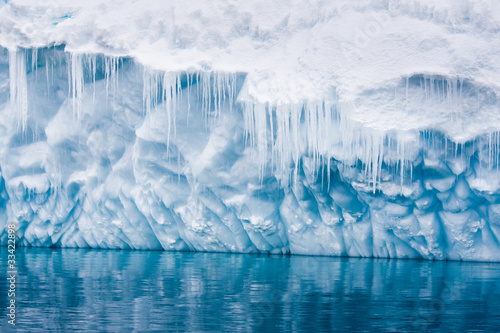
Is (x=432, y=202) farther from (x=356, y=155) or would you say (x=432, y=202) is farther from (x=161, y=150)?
(x=161, y=150)

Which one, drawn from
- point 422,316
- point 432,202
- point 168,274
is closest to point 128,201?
point 168,274

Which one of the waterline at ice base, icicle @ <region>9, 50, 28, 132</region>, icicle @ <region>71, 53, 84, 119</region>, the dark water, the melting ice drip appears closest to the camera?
the dark water

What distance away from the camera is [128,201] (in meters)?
17.7

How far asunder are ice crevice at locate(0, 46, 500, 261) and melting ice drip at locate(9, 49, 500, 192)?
4 cm

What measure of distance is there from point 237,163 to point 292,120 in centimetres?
223

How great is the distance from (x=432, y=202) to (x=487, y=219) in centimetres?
140

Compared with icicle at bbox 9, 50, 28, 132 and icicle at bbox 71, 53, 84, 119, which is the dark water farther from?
icicle at bbox 9, 50, 28, 132

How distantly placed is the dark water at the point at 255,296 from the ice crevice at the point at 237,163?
1.49 metres

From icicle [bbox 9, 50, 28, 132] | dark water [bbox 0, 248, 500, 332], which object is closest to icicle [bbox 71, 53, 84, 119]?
icicle [bbox 9, 50, 28, 132]

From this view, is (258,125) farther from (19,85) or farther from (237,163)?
(19,85)

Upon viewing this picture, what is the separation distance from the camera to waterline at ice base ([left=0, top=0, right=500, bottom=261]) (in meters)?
13.4

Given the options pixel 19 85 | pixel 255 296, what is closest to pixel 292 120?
pixel 255 296

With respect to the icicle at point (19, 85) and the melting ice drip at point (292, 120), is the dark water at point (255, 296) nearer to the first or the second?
the melting ice drip at point (292, 120)

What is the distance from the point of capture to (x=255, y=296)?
8758 millimetres
